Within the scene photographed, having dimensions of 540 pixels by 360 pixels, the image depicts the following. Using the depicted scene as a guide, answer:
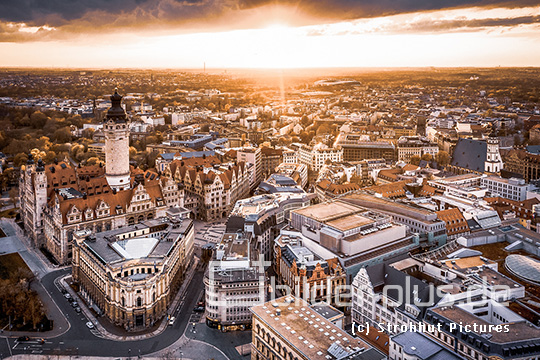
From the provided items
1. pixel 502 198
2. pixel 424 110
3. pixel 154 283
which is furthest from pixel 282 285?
pixel 424 110

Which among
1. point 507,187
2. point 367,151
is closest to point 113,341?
point 507,187

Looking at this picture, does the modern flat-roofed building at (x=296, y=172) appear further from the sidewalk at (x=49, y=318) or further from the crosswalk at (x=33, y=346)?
the crosswalk at (x=33, y=346)

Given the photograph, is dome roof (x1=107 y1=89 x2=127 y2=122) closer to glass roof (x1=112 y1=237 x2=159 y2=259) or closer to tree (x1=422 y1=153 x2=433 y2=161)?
glass roof (x1=112 y1=237 x2=159 y2=259)

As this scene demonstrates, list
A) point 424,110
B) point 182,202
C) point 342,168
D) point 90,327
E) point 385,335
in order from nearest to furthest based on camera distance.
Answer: point 385,335
point 90,327
point 182,202
point 342,168
point 424,110

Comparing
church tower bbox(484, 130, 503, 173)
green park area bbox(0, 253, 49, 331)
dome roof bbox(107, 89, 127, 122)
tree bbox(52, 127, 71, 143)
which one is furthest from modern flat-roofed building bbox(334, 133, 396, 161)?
green park area bbox(0, 253, 49, 331)

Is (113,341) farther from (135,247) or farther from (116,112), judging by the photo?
(116,112)

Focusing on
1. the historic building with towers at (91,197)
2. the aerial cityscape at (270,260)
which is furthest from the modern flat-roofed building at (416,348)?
the historic building with towers at (91,197)

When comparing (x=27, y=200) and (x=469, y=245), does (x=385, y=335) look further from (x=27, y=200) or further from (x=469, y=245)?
(x=27, y=200)

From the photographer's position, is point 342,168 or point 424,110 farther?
point 424,110
